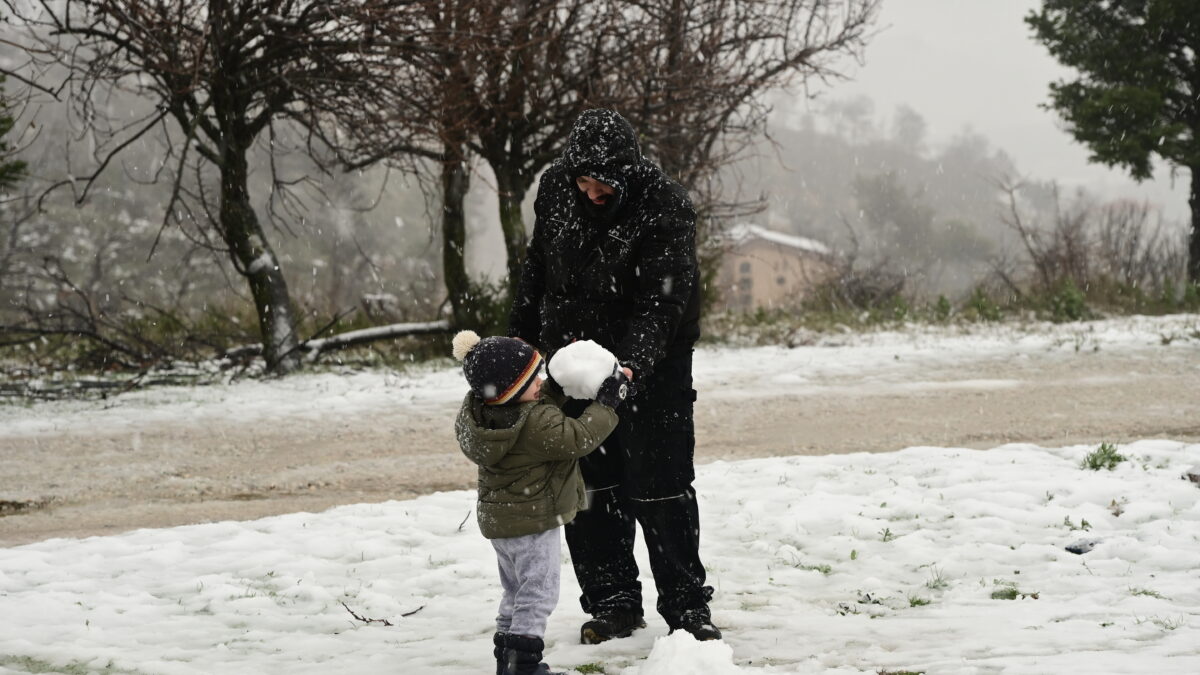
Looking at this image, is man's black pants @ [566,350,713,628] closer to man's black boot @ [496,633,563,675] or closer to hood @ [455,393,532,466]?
hood @ [455,393,532,466]

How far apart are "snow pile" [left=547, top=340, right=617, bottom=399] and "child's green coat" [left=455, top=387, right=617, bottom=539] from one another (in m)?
0.09

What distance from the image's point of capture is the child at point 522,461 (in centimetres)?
280

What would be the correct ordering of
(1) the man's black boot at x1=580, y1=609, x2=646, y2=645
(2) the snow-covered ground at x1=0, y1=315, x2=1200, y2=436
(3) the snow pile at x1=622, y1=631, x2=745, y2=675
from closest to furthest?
1. (3) the snow pile at x1=622, y1=631, x2=745, y2=675
2. (1) the man's black boot at x1=580, y1=609, x2=646, y2=645
3. (2) the snow-covered ground at x1=0, y1=315, x2=1200, y2=436

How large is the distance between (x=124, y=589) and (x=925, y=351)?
374 inches

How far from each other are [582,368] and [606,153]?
2.49ft

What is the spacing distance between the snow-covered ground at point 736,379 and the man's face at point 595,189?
606cm

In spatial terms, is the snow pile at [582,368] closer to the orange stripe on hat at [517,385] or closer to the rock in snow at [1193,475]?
the orange stripe on hat at [517,385]

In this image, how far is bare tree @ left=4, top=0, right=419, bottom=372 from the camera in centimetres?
905

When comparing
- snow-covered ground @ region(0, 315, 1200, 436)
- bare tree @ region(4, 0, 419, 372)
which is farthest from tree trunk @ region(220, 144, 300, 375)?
snow-covered ground @ region(0, 315, 1200, 436)

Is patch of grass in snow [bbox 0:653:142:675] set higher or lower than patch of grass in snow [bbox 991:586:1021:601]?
higher

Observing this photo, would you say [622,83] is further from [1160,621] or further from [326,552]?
[1160,621]

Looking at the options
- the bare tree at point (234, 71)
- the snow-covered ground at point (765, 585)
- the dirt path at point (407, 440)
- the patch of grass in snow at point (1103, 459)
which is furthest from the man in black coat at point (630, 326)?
the bare tree at point (234, 71)

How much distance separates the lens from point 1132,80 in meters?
19.3

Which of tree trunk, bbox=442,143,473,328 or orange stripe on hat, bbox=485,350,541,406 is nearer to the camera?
orange stripe on hat, bbox=485,350,541,406
